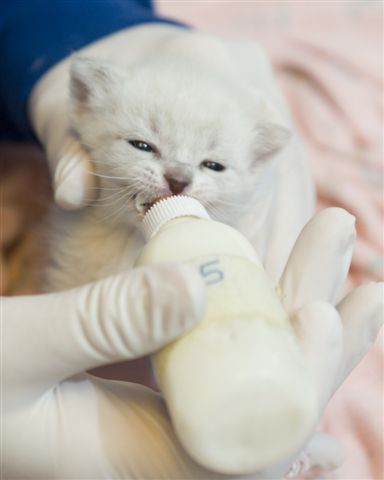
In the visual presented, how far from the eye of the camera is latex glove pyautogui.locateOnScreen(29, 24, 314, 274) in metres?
0.90

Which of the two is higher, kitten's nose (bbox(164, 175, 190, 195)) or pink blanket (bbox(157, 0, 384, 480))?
kitten's nose (bbox(164, 175, 190, 195))

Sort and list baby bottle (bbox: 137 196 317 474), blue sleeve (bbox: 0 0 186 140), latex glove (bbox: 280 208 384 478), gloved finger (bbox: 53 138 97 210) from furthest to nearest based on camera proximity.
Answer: blue sleeve (bbox: 0 0 186 140), gloved finger (bbox: 53 138 97 210), latex glove (bbox: 280 208 384 478), baby bottle (bbox: 137 196 317 474)

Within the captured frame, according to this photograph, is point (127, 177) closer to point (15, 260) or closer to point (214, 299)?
point (214, 299)

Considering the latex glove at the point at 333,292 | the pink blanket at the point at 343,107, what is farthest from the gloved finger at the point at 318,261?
the pink blanket at the point at 343,107

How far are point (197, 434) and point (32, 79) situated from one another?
84 centimetres

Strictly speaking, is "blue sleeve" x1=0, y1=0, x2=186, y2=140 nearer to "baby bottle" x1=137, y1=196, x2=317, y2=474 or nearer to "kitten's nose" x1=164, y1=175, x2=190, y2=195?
"kitten's nose" x1=164, y1=175, x2=190, y2=195

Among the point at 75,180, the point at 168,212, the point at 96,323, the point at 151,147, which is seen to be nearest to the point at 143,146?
the point at 151,147

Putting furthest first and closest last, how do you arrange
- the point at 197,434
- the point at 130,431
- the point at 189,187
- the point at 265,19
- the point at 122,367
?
1. the point at 265,19
2. the point at 122,367
3. the point at 189,187
4. the point at 130,431
5. the point at 197,434

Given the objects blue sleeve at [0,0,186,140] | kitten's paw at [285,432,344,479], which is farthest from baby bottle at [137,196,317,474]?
blue sleeve at [0,0,186,140]

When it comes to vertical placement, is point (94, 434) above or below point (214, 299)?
below

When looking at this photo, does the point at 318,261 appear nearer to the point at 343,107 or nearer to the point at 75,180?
the point at 75,180

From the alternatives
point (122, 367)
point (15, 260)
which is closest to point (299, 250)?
point (122, 367)

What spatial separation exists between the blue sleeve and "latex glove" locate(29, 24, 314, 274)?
2 centimetres

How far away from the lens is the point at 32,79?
1131 millimetres
